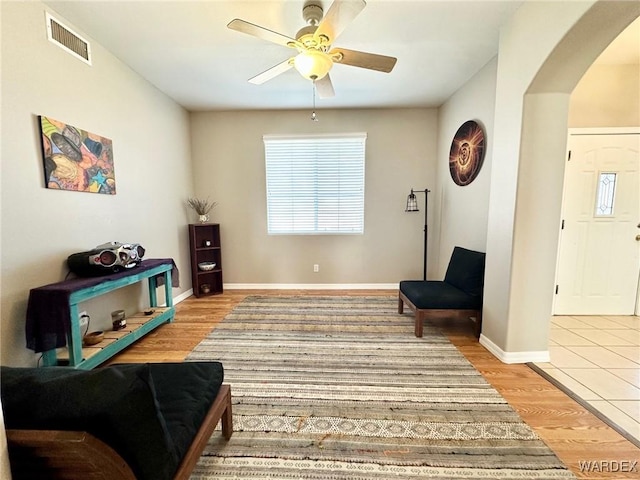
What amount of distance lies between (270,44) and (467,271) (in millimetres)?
2872

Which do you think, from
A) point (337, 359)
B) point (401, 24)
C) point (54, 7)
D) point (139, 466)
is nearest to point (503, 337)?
point (337, 359)

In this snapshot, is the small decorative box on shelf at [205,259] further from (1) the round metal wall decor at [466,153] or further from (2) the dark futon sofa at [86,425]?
(1) the round metal wall decor at [466,153]

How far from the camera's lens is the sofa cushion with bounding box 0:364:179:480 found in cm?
68

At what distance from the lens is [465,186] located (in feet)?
10.2

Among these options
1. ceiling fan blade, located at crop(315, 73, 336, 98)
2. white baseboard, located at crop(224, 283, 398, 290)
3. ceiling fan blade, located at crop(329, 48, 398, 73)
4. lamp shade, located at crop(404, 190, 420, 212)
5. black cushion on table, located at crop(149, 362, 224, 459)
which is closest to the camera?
black cushion on table, located at crop(149, 362, 224, 459)

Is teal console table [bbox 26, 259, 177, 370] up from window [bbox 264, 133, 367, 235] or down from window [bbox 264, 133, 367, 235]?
down

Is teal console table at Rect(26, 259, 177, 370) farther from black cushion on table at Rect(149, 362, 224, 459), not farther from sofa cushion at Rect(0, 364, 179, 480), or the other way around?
sofa cushion at Rect(0, 364, 179, 480)

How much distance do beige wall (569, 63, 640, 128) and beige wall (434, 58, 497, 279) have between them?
3.14 ft

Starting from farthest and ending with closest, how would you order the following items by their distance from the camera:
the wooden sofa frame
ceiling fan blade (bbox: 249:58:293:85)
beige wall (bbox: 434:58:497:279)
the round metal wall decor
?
the round metal wall decor → beige wall (bbox: 434:58:497:279) → ceiling fan blade (bbox: 249:58:293:85) → the wooden sofa frame

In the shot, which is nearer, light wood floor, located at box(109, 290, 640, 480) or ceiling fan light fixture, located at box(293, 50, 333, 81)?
light wood floor, located at box(109, 290, 640, 480)

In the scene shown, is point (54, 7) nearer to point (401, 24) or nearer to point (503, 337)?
point (401, 24)

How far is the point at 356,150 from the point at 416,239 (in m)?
1.65

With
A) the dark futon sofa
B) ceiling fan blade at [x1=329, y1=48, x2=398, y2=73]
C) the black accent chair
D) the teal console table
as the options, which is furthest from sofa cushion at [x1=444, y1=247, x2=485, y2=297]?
the teal console table

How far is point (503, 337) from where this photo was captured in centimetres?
216
